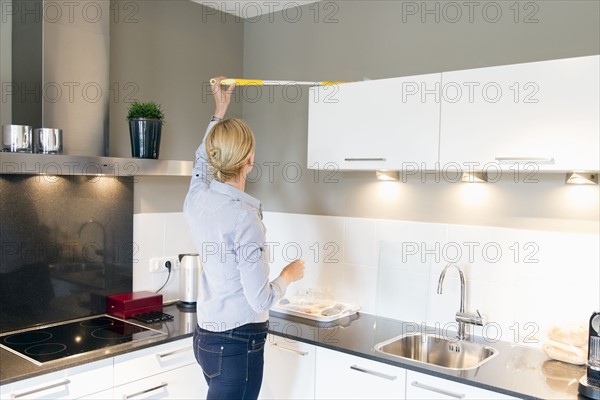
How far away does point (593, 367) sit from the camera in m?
1.96

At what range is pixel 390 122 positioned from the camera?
2.42 m

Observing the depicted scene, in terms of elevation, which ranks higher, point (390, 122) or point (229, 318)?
point (390, 122)

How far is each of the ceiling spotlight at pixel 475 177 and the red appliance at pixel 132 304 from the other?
1.64m

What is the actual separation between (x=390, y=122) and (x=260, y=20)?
140cm

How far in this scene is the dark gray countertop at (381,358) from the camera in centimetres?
199

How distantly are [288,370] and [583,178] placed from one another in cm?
151

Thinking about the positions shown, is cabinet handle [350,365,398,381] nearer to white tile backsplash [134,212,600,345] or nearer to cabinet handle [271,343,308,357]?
cabinet handle [271,343,308,357]

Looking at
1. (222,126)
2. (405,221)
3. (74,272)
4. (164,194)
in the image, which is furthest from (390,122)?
(74,272)

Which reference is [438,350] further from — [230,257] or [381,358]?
[230,257]

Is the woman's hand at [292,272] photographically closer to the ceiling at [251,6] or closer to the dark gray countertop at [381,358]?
the dark gray countertop at [381,358]

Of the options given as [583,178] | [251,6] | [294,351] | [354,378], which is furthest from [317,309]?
[251,6]

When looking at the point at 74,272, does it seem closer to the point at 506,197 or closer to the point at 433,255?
the point at 433,255

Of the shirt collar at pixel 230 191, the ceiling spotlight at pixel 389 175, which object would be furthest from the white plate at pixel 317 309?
the shirt collar at pixel 230 191

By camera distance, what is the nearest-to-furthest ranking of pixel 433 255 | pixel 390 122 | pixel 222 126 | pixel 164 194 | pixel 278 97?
pixel 222 126 < pixel 390 122 < pixel 433 255 < pixel 164 194 < pixel 278 97
